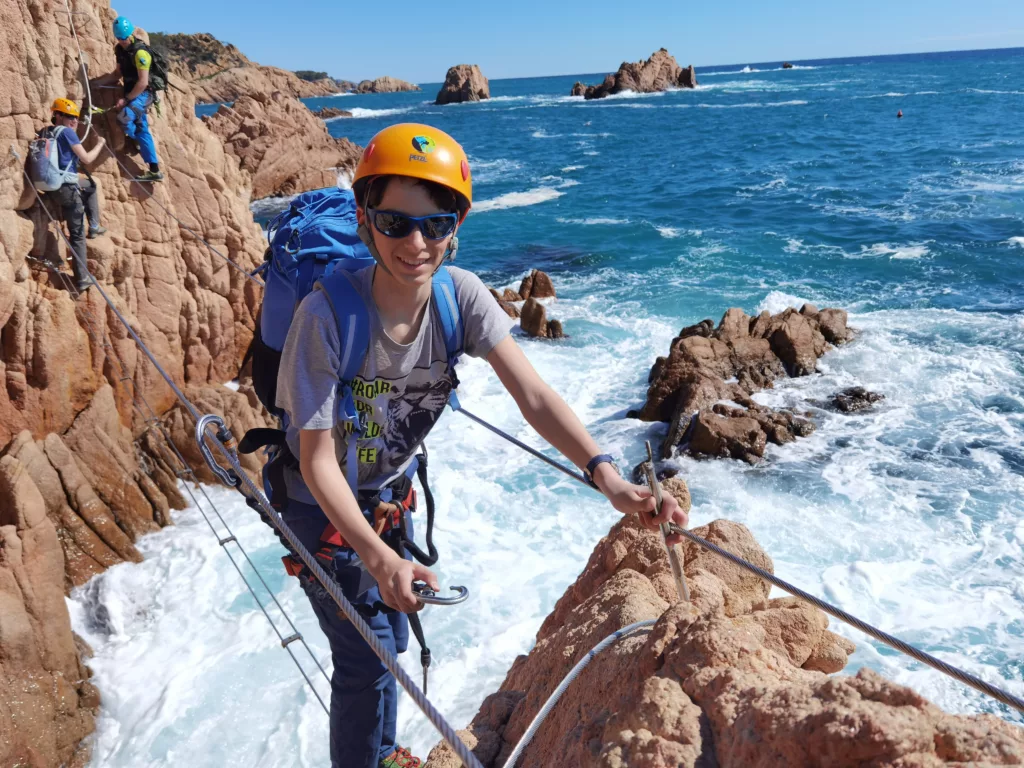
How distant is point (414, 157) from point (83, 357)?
8.27 metres

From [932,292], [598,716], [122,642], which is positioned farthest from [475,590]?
[932,292]

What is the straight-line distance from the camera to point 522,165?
46.6 m

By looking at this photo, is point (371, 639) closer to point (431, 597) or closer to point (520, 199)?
point (431, 597)

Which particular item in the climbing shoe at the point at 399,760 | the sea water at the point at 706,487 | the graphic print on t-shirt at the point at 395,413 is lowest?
the sea water at the point at 706,487

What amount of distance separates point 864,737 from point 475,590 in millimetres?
6687

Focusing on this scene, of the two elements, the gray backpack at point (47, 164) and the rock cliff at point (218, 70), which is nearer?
the gray backpack at point (47, 164)

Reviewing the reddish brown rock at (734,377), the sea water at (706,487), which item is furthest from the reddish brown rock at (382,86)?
the reddish brown rock at (734,377)

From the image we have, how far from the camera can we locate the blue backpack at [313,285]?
2.48m

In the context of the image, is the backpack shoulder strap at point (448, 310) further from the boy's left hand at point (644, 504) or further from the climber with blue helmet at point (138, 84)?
the climber with blue helmet at point (138, 84)

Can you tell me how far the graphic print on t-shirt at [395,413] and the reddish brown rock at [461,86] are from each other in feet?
377

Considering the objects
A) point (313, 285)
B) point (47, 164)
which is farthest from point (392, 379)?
point (47, 164)

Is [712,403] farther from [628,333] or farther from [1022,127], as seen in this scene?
[1022,127]

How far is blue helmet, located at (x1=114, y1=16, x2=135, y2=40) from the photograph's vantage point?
31.7 feet

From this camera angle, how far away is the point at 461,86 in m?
111
